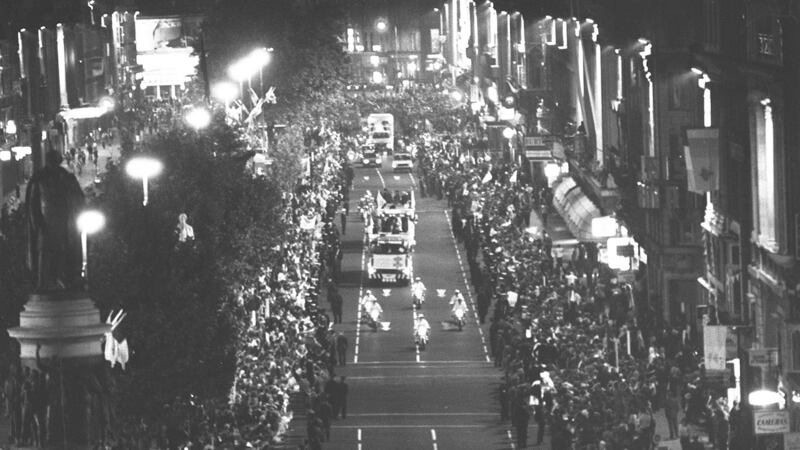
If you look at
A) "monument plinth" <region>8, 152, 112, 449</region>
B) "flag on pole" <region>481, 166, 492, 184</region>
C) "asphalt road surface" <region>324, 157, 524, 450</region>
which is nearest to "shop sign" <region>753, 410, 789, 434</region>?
"asphalt road surface" <region>324, 157, 524, 450</region>

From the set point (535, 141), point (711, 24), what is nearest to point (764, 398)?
point (711, 24)

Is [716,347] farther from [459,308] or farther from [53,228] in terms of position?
[459,308]

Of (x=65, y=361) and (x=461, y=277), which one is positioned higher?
(x=65, y=361)

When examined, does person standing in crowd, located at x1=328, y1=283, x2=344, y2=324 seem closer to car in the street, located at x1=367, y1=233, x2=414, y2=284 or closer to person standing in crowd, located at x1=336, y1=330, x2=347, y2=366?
person standing in crowd, located at x1=336, y1=330, x2=347, y2=366

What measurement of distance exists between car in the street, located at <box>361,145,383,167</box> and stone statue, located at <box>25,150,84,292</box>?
141 metres

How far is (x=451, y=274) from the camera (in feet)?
377

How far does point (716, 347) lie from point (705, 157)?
9.45 metres

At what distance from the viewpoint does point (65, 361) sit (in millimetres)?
38844

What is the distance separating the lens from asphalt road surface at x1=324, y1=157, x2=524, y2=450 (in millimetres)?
72188

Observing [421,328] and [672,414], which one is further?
[421,328]

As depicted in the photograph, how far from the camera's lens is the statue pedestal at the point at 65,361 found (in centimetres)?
3888

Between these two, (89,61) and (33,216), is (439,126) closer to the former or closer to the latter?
(89,61)

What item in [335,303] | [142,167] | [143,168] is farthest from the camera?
[335,303]

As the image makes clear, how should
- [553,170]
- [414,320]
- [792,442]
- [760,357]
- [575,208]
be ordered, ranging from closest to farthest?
[792,442] → [760,357] → [414,320] → [575,208] → [553,170]
